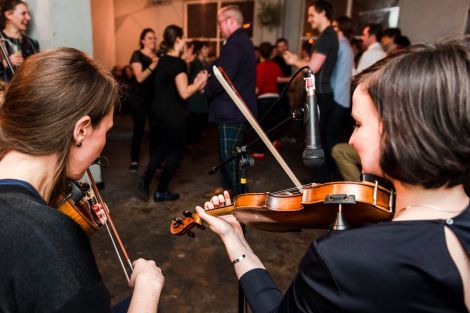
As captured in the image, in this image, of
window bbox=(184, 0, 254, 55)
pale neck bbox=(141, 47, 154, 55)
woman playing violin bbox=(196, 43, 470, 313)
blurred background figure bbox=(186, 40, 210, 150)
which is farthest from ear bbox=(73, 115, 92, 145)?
window bbox=(184, 0, 254, 55)

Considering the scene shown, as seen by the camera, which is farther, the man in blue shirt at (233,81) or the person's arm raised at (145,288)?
the man in blue shirt at (233,81)

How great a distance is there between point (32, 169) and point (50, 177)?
52mm

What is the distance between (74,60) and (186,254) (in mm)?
2038

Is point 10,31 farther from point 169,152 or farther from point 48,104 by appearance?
point 48,104

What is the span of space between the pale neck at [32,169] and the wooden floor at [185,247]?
0.72 meters

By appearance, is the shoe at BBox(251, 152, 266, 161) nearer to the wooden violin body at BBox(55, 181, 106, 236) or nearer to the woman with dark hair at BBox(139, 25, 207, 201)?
the woman with dark hair at BBox(139, 25, 207, 201)

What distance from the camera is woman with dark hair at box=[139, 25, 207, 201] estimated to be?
3.50 metres

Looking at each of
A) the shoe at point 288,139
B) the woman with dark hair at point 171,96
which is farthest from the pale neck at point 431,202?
the shoe at point 288,139

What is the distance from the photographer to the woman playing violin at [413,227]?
2.55 ft

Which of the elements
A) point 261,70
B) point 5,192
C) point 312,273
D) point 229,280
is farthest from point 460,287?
point 261,70

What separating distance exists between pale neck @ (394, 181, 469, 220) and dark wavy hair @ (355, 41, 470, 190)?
3 cm

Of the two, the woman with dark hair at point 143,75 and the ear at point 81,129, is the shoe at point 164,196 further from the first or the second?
the ear at point 81,129

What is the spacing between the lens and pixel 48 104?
3.34 ft

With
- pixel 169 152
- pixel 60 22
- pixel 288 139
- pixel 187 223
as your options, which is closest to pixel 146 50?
pixel 60 22
